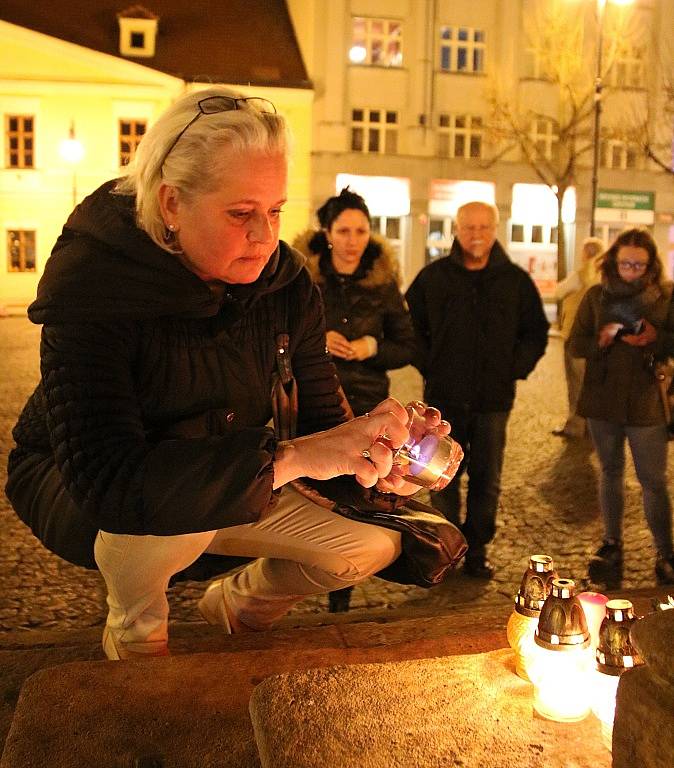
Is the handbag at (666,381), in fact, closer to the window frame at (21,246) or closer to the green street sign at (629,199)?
the window frame at (21,246)

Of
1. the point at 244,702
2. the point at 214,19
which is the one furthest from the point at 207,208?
the point at 214,19

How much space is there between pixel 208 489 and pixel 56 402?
1.58ft

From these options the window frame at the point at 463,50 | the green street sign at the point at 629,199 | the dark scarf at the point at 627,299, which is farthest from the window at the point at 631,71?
the dark scarf at the point at 627,299

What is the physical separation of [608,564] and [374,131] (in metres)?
28.3

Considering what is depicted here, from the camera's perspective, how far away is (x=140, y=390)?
106 inches

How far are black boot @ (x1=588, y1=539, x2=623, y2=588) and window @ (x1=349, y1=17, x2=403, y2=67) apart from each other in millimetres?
28587

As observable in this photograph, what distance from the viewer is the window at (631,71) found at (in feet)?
106

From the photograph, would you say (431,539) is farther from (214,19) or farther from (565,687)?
(214,19)

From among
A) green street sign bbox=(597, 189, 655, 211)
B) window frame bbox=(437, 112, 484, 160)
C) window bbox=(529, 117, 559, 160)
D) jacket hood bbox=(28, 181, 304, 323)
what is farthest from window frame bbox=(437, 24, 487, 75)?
jacket hood bbox=(28, 181, 304, 323)

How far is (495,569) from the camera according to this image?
5051 mm

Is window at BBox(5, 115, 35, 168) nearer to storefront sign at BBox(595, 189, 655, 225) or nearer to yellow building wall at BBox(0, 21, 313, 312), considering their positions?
yellow building wall at BBox(0, 21, 313, 312)

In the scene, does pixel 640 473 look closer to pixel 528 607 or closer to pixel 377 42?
pixel 528 607

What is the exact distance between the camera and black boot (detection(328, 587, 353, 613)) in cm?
433

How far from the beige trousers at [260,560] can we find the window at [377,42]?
99.1 ft
